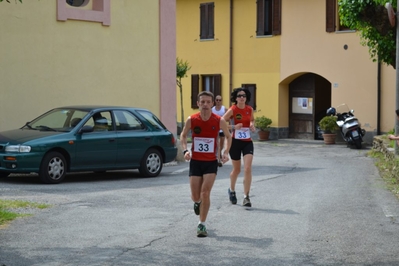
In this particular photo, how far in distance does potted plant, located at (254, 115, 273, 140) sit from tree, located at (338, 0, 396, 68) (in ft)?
35.2

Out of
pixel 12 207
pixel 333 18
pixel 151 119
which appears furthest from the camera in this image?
pixel 333 18

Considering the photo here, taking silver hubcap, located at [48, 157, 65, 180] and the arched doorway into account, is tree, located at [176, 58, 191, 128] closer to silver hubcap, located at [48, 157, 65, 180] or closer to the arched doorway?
the arched doorway

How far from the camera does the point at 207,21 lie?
37.7m

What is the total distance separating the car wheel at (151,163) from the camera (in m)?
17.9

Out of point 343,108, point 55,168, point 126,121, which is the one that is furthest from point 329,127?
point 55,168

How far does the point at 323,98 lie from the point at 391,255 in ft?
88.2

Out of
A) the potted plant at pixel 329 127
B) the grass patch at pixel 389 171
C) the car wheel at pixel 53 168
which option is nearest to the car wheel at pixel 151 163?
the car wheel at pixel 53 168

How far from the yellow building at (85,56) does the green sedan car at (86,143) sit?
6.12ft

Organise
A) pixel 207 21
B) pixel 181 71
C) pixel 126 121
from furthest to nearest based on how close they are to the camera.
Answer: pixel 207 21 → pixel 181 71 → pixel 126 121

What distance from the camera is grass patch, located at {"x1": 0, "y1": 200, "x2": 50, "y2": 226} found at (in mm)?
10844

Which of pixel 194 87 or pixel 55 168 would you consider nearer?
pixel 55 168

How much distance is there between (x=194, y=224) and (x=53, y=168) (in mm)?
5839

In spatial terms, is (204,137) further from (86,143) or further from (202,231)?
(86,143)

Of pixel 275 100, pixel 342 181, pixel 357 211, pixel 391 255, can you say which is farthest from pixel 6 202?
pixel 275 100
